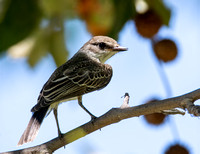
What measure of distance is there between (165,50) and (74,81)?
1.26 m

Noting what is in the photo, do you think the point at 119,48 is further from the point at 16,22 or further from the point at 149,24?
the point at 16,22

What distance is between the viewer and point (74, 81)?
3.90m

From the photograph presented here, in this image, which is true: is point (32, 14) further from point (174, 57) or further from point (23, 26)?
point (174, 57)

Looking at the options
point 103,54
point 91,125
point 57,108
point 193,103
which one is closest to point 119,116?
point 91,125

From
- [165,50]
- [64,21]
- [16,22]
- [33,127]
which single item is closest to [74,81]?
[33,127]

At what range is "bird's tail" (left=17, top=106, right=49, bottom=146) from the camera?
3158 millimetres

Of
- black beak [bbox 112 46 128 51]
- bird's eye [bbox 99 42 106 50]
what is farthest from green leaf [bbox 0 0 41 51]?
bird's eye [bbox 99 42 106 50]

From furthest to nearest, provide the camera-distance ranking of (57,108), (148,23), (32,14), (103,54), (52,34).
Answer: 1. (103,54)
2. (57,108)
3. (52,34)
4. (148,23)
5. (32,14)

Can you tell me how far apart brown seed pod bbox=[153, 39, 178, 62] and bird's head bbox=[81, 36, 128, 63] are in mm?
1419

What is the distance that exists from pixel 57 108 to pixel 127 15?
6.50ft

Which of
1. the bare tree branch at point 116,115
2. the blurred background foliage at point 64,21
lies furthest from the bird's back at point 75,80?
the bare tree branch at point 116,115

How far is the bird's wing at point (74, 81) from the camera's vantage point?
3.56 m

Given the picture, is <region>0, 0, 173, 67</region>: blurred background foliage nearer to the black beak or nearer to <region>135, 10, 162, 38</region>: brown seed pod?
<region>135, 10, 162, 38</region>: brown seed pod

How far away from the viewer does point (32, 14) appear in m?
2.46
